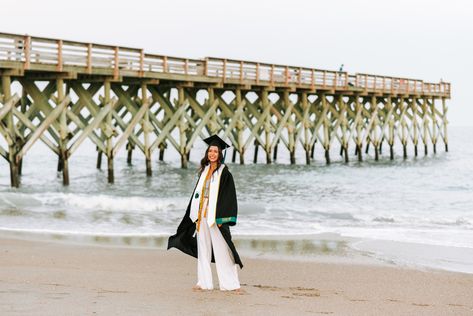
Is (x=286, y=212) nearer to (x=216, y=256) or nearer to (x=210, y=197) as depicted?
(x=216, y=256)

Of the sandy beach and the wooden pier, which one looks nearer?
the sandy beach

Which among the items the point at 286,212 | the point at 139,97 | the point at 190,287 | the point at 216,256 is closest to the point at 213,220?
the point at 216,256

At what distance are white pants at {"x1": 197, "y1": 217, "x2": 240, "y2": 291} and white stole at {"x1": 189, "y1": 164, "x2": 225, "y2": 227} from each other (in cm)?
9

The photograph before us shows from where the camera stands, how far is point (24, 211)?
41.0 feet

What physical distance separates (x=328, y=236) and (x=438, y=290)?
391cm

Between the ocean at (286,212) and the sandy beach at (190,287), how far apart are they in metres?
0.93

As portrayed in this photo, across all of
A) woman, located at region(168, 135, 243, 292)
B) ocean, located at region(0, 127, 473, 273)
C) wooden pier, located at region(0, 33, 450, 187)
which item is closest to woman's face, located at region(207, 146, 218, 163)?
woman, located at region(168, 135, 243, 292)

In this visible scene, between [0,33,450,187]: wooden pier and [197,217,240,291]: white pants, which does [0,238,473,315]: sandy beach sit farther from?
[0,33,450,187]: wooden pier

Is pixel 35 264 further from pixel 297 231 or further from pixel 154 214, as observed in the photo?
pixel 154 214

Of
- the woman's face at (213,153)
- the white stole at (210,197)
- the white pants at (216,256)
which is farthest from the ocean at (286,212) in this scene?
the woman's face at (213,153)

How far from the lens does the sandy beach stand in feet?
16.6

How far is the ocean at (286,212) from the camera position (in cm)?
909

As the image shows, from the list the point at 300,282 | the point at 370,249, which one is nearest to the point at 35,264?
the point at 300,282

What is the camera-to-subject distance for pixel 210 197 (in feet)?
18.4
